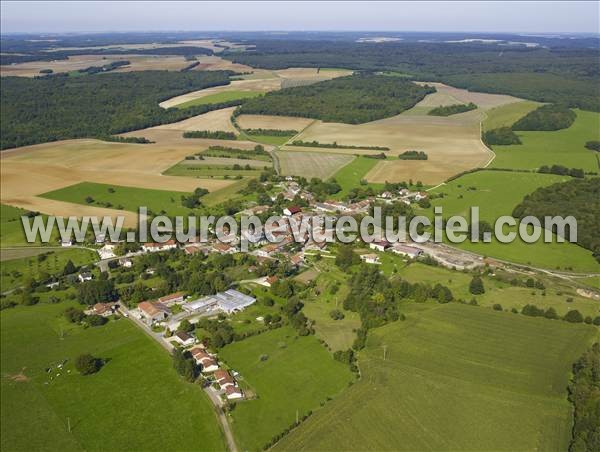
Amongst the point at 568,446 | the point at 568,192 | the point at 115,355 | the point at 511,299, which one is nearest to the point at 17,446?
the point at 115,355

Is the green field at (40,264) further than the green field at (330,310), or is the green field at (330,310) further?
the green field at (40,264)

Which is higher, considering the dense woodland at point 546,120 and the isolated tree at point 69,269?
the dense woodland at point 546,120

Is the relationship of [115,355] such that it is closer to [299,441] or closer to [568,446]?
[299,441]

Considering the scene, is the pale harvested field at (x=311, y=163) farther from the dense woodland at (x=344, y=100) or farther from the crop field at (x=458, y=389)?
the crop field at (x=458, y=389)

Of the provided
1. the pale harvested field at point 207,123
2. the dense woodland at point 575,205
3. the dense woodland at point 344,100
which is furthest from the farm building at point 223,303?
the dense woodland at point 344,100

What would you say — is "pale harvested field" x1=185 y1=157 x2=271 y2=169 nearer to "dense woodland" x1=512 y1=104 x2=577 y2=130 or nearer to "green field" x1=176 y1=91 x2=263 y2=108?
"green field" x1=176 y1=91 x2=263 y2=108

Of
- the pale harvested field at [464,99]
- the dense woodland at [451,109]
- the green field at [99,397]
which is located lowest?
the green field at [99,397]
